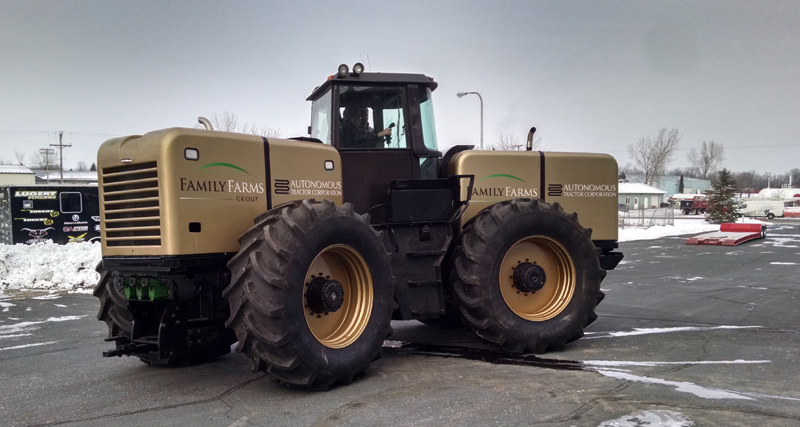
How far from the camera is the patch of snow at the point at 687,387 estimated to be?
4.93 meters

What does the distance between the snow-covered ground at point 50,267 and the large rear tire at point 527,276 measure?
9711 mm

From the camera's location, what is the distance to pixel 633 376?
222 inches

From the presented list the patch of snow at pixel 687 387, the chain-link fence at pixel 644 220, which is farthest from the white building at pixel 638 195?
the patch of snow at pixel 687 387

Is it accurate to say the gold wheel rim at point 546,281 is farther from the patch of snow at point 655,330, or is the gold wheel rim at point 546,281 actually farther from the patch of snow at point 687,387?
the patch of snow at point 687,387

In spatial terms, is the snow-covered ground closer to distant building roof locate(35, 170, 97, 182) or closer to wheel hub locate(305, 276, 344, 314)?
wheel hub locate(305, 276, 344, 314)

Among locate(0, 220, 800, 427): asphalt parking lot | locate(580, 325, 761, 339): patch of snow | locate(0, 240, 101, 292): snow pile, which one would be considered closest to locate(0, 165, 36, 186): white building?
locate(0, 240, 101, 292): snow pile

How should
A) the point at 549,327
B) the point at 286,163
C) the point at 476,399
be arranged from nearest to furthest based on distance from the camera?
the point at 476,399 → the point at 286,163 → the point at 549,327

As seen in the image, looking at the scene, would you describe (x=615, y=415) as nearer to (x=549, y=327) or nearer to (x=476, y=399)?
(x=476, y=399)

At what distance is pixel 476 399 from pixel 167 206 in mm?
3025

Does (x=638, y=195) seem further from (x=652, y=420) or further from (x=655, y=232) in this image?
(x=652, y=420)

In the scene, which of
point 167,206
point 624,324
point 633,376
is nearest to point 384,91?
point 167,206

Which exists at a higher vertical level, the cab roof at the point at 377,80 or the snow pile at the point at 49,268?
the cab roof at the point at 377,80

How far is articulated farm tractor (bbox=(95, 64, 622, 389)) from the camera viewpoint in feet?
17.3

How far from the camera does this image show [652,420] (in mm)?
4359
